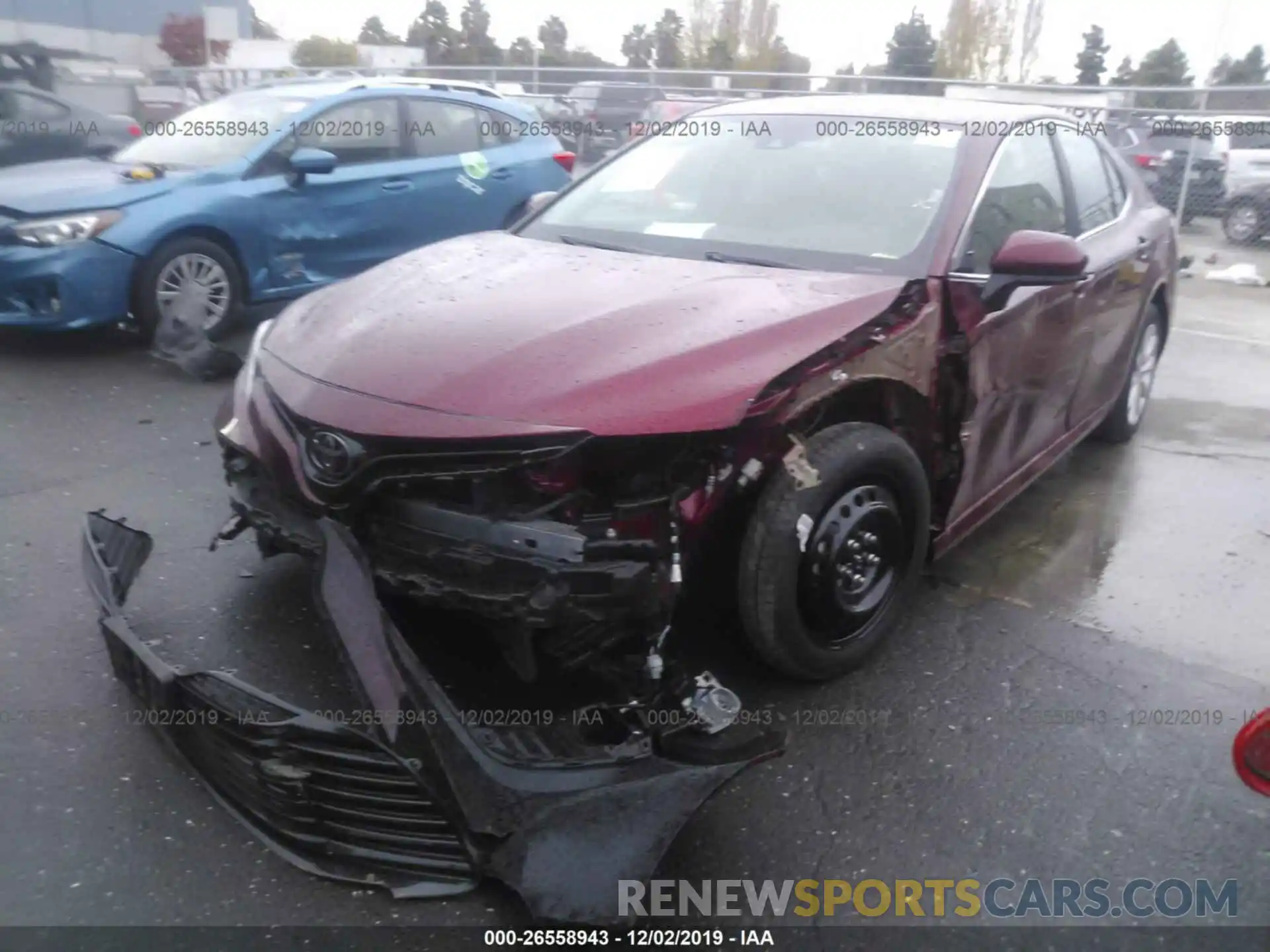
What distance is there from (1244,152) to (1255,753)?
1380 centimetres

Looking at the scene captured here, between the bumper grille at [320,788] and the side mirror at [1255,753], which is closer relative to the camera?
the side mirror at [1255,753]

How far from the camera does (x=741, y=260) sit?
132 inches

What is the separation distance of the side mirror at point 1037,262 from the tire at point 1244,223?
1155 centimetres

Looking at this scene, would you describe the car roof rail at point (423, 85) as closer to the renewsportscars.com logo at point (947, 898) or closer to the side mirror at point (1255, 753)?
the renewsportscars.com logo at point (947, 898)

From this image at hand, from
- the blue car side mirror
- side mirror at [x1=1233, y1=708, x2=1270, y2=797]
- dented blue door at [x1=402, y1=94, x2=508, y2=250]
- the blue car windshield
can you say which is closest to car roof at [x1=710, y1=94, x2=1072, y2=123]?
side mirror at [x1=1233, y1=708, x2=1270, y2=797]

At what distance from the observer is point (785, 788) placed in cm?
274

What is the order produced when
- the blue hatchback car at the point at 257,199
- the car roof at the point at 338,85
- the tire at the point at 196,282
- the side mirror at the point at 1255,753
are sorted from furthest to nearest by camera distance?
the car roof at the point at 338,85 < the tire at the point at 196,282 < the blue hatchback car at the point at 257,199 < the side mirror at the point at 1255,753

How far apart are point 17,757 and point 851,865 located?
6.82 feet

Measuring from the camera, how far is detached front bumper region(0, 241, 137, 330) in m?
5.66

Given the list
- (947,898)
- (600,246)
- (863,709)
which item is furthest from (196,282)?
(947,898)

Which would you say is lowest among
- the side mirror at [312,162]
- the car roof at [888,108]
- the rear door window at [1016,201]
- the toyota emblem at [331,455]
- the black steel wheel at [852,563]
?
the black steel wheel at [852,563]

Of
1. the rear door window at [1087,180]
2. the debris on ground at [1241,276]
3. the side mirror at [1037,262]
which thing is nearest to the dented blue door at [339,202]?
the rear door window at [1087,180]

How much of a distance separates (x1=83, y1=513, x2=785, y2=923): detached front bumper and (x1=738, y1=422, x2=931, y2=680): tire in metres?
0.53

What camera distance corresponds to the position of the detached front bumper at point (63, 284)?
223 inches
